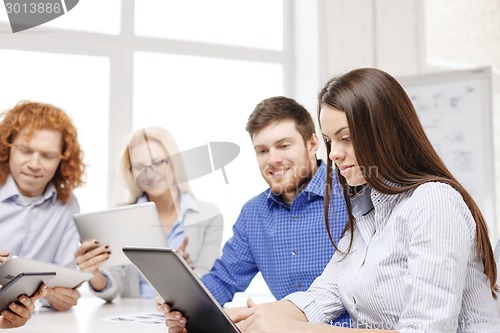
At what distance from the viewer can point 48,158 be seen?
6.88ft

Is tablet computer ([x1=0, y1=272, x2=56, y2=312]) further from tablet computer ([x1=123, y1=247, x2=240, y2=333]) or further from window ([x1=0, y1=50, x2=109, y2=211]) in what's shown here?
window ([x1=0, y1=50, x2=109, y2=211])

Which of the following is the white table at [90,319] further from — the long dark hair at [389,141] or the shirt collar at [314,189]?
the long dark hair at [389,141]

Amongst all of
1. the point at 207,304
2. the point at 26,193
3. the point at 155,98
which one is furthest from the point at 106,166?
the point at 207,304

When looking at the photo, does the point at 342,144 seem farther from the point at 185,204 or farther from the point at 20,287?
the point at 185,204

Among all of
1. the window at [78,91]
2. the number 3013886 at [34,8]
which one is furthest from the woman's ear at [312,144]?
the number 3013886 at [34,8]

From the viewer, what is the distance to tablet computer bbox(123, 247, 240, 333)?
0.95m

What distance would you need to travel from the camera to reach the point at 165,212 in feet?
7.52

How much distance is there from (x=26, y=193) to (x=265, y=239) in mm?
1004

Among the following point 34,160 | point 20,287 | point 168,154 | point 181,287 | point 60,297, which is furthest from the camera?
point 168,154

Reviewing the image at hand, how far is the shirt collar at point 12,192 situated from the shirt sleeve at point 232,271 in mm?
752

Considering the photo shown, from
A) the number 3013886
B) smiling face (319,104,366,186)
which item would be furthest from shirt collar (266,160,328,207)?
the number 3013886

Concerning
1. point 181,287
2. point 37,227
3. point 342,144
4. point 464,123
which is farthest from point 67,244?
point 464,123

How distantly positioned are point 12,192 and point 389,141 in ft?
5.14

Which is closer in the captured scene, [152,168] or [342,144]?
[342,144]
